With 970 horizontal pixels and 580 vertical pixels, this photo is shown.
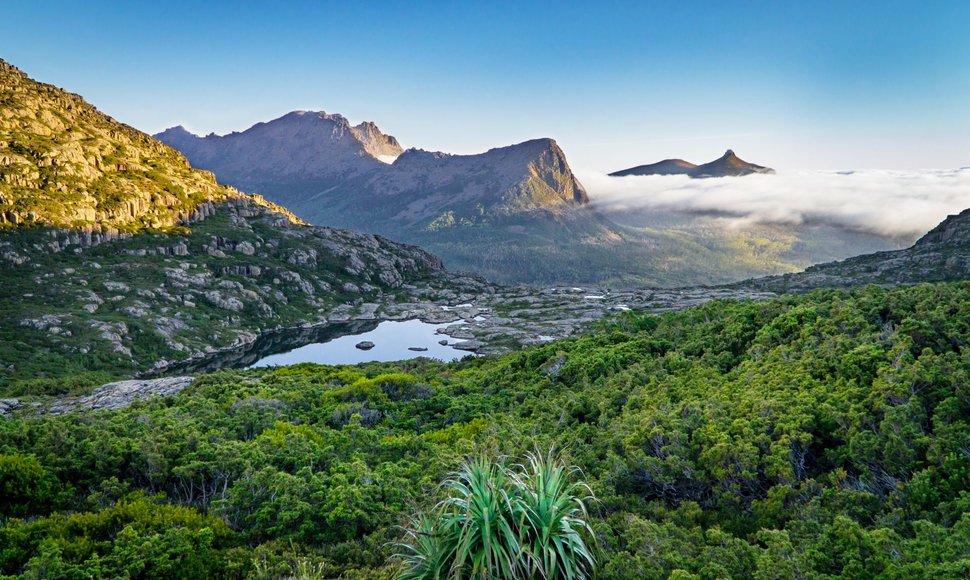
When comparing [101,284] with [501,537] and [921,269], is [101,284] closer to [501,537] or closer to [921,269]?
[501,537]

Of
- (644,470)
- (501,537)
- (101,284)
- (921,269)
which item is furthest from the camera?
(921,269)

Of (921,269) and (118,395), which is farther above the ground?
(118,395)

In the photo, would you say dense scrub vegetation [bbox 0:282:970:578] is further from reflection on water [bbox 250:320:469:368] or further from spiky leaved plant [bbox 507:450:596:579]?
reflection on water [bbox 250:320:469:368]

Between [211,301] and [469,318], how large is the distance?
9049cm

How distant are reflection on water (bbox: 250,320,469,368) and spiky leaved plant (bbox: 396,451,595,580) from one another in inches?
4271

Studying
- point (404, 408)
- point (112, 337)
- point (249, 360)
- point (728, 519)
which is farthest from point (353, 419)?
point (112, 337)

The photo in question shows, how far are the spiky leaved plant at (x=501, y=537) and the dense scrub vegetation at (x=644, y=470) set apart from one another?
207 cm

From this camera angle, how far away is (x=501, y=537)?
12.3 m

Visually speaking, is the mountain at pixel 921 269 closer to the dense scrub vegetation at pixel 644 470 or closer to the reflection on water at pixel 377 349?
the reflection on water at pixel 377 349

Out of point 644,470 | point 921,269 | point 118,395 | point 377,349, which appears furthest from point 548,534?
point 921,269

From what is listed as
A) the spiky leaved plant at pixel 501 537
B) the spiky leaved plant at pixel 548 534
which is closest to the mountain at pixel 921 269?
the spiky leaved plant at pixel 548 534

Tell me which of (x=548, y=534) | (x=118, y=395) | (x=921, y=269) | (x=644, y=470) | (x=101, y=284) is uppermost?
(x=548, y=534)

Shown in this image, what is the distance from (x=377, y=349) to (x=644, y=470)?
126m

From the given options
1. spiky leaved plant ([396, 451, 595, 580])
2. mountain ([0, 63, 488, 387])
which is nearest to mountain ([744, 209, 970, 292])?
mountain ([0, 63, 488, 387])
